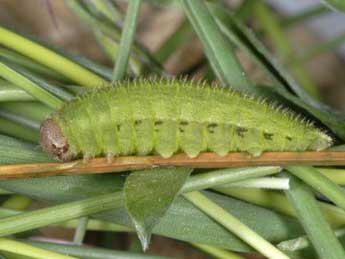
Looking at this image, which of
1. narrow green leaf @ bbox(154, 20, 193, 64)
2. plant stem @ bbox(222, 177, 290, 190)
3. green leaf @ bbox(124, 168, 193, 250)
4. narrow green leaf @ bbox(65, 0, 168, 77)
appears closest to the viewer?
green leaf @ bbox(124, 168, 193, 250)

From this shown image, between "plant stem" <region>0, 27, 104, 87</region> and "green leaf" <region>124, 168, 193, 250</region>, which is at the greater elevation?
"plant stem" <region>0, 27, 104, 87</region>

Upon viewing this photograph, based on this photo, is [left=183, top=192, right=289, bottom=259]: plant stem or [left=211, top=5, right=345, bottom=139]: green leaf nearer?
[left=183, top=192, right=289, bottom=259]: plant stem

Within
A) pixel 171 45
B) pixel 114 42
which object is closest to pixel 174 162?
pixel 114 42

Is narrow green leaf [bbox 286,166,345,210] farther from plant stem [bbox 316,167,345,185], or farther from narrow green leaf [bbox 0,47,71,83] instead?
narrow green leaf [bbox 0,47,71,83]

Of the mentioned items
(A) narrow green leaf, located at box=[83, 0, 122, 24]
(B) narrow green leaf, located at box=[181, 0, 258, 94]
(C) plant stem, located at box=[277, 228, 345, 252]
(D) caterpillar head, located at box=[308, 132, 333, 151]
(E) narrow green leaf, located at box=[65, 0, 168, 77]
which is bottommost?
(C) plant stem, located at box=[277, 228, 345, 252]

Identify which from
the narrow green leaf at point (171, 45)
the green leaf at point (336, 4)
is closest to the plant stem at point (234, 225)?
the green leaf at point (336, 4)

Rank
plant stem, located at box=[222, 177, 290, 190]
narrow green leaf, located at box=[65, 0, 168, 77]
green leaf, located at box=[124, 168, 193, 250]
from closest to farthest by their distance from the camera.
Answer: green leaf, located at box=[124, 168, 193, 250] → plant stem, located at box=[222, 177, 290, 190] → narrow green leaf, located at box=[65, 0, 168, 77]

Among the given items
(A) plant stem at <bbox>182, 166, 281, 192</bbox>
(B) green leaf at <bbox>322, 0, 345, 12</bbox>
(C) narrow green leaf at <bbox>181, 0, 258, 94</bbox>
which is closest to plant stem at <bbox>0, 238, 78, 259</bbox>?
(A) plant stem at <bbox>182, 166, 281, 192</bbox>

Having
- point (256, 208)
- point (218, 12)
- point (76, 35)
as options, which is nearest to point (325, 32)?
point (76, 35)

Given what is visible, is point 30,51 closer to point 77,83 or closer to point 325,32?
point 77,83
